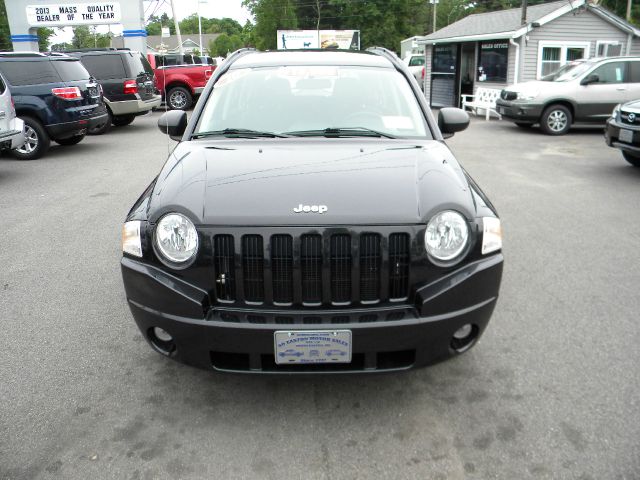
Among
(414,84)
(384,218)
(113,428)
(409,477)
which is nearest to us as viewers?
(409,477)

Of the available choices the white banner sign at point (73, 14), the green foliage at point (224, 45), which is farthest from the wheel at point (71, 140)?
the green foliage at point (224, 45)

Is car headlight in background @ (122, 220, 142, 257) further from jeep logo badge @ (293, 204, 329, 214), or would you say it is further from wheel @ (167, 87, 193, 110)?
wheel @ (167, 87, 193, 110)

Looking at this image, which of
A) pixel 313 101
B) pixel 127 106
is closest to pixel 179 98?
pixel 127 106

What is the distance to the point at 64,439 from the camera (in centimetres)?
285

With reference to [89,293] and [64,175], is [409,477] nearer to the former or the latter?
[89,293]

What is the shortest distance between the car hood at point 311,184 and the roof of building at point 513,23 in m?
16.7

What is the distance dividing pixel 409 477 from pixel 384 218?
1142 millimetres

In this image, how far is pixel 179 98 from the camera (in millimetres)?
21078

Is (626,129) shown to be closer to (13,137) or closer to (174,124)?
(174,124)

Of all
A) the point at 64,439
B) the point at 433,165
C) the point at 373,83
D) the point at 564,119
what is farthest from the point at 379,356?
the point at 564,119

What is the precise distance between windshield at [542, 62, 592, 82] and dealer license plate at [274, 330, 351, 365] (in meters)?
13.6

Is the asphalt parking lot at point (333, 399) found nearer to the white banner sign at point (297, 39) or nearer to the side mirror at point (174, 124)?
the side mirror at point (174, 124)

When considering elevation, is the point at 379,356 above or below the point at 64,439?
above

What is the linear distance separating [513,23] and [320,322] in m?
19.3
